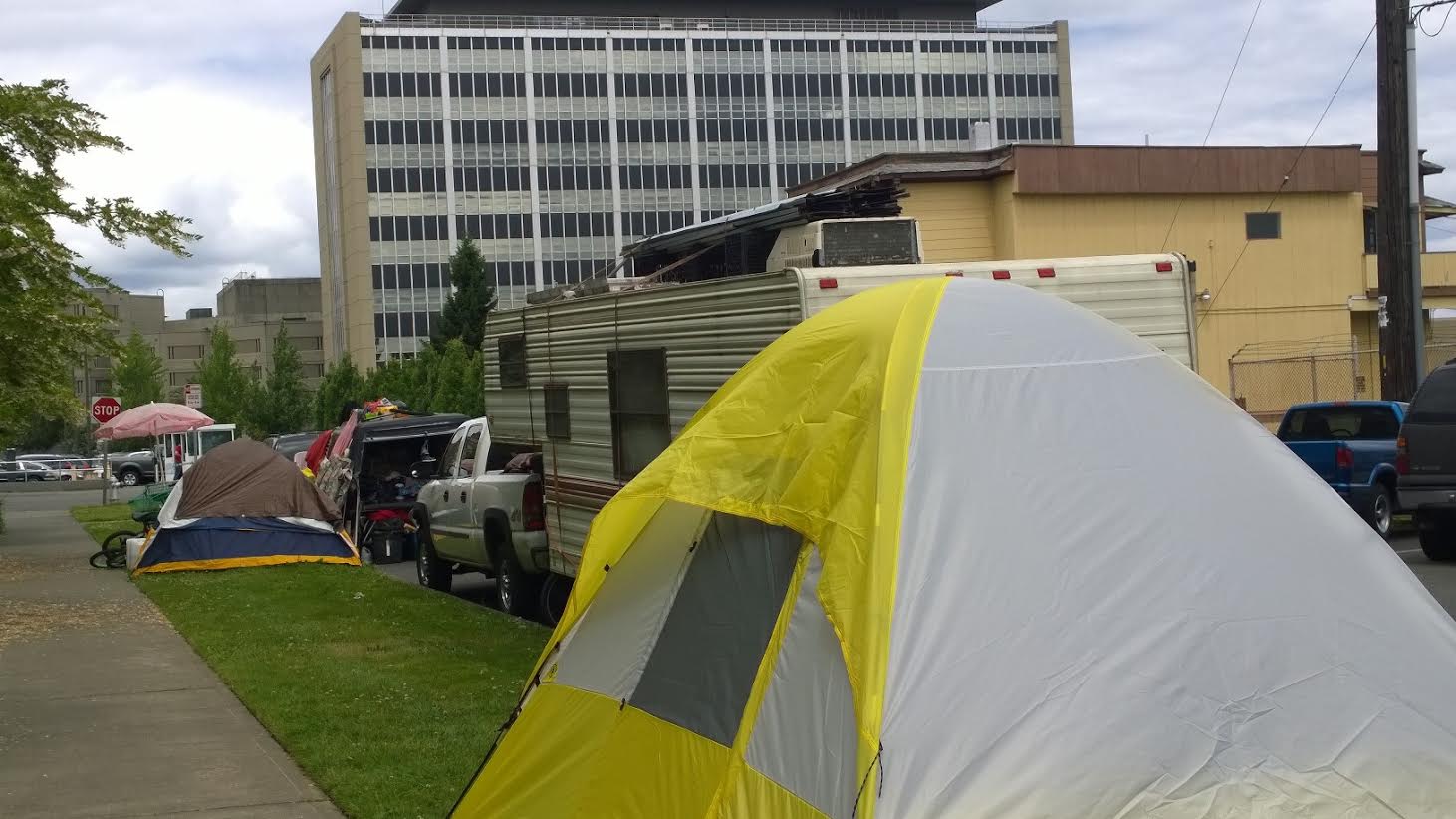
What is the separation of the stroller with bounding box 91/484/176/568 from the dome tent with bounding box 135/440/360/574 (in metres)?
1.23

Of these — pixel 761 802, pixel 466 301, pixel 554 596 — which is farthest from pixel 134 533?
pixel 466 301

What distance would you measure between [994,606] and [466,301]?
65.7 metres

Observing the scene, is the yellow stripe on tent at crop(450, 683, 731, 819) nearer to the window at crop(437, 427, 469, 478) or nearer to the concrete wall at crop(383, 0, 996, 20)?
the window at crop(437, 427, 469, 478)

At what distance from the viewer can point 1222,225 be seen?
31.4m

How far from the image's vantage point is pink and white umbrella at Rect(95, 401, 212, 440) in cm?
3372

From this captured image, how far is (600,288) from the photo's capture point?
12945 millimetres

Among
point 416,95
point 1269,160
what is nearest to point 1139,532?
point 1269,160

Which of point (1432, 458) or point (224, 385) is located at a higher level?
point (224, 385)

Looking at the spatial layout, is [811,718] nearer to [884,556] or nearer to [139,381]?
[884,556]

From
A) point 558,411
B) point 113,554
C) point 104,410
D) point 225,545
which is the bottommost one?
point 113,554

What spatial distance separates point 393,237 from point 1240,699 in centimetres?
8527

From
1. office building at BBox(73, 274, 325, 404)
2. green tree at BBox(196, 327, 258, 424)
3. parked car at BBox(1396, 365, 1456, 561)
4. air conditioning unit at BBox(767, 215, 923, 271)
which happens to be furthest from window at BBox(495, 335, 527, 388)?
office building at BBox(73, 274, 325, 404)

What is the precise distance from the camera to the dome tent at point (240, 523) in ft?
64.2

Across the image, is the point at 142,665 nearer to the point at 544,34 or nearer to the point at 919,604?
the point at 919,604
